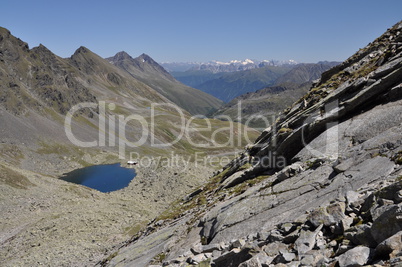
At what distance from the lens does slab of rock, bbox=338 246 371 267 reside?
9.70 m

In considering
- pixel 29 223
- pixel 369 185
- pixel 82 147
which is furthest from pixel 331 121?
pixel 82 147

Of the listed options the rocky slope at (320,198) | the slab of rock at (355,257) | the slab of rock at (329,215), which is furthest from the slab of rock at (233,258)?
Answer: the slab of rock at (355,257)

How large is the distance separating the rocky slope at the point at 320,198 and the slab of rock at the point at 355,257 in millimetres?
31

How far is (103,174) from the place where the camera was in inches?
5615

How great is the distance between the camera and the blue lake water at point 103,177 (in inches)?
4854

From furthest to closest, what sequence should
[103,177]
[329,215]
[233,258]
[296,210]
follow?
[103,177] < [296,210] < [233,258] < [329,215]

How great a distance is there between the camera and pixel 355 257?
32.4 ft

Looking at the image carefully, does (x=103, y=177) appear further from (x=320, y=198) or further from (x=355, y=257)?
(x=355, y=257)

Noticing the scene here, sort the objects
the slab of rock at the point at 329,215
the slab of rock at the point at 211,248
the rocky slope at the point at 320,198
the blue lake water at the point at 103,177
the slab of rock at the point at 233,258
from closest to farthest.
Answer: the rocky slope at the point at 320,198 → the slab of rock at the point at 329,215 → the slab of rock at the point at 233,258 → the slab of rock at the point at 211,248 → the blue lake water at the point at 103,177

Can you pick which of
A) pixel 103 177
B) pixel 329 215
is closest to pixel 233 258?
pixel 329 215

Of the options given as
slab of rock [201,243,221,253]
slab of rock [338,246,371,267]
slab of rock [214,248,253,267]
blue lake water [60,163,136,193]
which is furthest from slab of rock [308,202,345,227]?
blue lake water [60,163,136,193]

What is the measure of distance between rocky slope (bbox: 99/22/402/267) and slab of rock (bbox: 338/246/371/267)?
1.2 inches

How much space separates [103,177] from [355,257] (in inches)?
5457

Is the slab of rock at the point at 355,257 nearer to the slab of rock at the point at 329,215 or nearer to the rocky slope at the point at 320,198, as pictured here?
the rocky slope at the point at 320,198
